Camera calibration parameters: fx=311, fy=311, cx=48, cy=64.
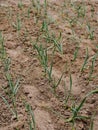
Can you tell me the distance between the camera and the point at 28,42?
8.79ft

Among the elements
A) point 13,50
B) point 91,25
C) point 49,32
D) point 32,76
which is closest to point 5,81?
point 32,76

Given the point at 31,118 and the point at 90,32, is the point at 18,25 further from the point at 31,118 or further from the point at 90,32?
the point at 31,118

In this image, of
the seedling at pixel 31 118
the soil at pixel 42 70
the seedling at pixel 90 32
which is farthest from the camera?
the seedling at pixel 90 32

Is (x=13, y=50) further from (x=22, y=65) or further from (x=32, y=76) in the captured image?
(x=32, y=76)

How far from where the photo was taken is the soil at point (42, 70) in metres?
1.92

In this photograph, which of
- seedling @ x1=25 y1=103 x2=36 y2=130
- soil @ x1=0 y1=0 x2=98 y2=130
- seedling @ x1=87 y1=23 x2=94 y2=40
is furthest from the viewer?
seedling @ x1=87 y1=23 x2=94 y2=40

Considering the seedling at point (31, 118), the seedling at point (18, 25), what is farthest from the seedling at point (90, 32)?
the seedling at point (31, 118)

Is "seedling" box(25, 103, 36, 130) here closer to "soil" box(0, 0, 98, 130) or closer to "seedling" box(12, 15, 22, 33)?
"soil" box(0, 0, 98, 130)

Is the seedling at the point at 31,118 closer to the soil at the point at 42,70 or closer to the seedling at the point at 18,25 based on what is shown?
the soil at the point at 42,70

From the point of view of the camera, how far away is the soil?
192 cm

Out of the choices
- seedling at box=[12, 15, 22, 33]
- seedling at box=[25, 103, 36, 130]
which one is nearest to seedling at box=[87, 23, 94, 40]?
seedling at box=[12, 15, 22, 33]

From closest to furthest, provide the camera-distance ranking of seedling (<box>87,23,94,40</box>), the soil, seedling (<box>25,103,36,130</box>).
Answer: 1. seedling (<box>25,103,36,130</box>)
2. the soil
3. seedling (<box>87,23,94,40</box>)

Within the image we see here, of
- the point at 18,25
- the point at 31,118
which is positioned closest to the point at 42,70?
the point at 31,118

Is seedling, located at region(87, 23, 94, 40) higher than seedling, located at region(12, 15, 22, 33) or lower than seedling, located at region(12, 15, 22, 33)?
lower
